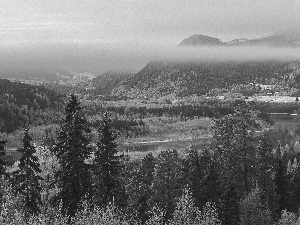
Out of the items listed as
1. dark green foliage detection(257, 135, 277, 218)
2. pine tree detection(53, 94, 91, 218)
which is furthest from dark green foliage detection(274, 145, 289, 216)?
pine tree detection(53, 94, 91, 218)

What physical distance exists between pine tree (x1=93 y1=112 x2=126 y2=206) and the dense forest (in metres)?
0.09

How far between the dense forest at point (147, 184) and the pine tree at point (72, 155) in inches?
3.5

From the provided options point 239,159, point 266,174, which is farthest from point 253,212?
point 266,174

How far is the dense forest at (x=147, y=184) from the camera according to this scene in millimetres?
40250

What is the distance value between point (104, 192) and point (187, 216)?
8.61 meters

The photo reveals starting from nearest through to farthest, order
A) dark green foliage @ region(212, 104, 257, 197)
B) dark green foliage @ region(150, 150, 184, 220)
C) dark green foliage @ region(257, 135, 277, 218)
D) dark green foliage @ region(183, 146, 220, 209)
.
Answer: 1. dark green foliage @ region(150, 150, 184, 220)
2. dark green foliage @ region(212, 104, 257, 197)
3. dark green foliage @ region(183, 146, 220, 209)
4. dark green foliage @ region(257, 135, 277, 218)

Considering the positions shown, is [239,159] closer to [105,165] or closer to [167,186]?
[167,186]

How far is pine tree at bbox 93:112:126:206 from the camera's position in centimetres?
4119

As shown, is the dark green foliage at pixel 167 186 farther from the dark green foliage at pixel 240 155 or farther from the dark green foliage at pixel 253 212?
the dark green foliage at pixel 253 212

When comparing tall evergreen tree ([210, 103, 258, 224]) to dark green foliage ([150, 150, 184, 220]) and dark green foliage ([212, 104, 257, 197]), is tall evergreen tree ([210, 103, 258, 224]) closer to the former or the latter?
dark green foliage ([212, 104, 257, 197])

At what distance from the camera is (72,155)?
132ft

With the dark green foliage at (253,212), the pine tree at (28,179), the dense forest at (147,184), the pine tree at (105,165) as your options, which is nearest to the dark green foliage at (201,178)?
the dense forest at (147,184)

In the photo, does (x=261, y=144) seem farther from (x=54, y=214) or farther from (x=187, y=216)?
(x=54, y=214)

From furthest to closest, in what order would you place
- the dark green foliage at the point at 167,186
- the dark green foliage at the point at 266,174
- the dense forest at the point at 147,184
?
the dark green foliage at the point at 266,174 → the dark green foliage at the point at 167,186 → the dense forest at the point at 147,184
